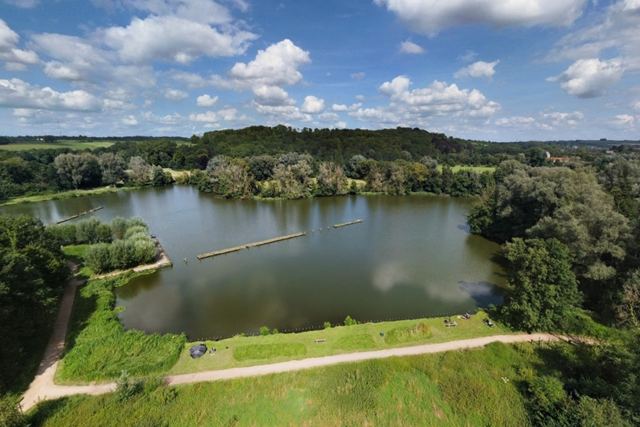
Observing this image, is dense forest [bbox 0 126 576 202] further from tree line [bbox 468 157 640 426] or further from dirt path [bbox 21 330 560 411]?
dirt path [bbox 21 330 560 411]

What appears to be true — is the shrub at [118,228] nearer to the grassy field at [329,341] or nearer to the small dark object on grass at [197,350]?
the grassy field at [329,341]

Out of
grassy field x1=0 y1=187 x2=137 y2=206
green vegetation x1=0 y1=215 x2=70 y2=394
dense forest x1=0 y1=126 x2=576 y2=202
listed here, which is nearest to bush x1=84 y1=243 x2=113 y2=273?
green vegetation x1=0 y1=215 x2=70 y2=394

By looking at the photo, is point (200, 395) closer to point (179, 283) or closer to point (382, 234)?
point (179, 283)

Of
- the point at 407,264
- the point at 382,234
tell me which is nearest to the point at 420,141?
the point at 382,234

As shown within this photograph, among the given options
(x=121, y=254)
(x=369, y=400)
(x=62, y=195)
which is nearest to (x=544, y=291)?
(x=369, y=400)

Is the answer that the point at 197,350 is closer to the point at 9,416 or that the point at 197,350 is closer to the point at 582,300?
the point at 9,416

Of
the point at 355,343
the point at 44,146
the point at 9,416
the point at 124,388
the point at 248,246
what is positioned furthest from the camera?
the point at 44,146

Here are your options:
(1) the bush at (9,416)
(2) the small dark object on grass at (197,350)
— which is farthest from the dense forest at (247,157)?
(1) the bush at (9,416)
